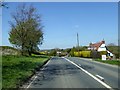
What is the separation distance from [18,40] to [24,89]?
175 feet

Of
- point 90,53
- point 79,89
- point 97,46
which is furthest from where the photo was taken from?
point 97,46

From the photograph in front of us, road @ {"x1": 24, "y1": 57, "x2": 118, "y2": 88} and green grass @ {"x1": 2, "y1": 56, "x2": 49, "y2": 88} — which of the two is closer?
road @ {"x1": 24, "y1": 57, "x2": 118, "y2": 88}

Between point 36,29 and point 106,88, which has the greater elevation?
point 36,29

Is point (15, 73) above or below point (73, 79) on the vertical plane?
above

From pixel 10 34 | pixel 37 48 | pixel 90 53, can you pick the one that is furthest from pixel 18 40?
pixel 90 53

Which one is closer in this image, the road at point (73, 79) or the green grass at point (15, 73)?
the road at point (73, 79)

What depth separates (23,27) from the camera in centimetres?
6419

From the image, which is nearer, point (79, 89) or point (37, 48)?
point (79, 89)

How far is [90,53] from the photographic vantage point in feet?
254

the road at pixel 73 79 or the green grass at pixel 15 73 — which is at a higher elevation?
the green grass at pixel 15 73

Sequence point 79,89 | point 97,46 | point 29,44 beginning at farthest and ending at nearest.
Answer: point 97,46 < point 29,44 < point 79,89

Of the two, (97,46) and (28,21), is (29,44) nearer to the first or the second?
(28,21)

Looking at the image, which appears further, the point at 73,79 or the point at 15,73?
the point at 15,73

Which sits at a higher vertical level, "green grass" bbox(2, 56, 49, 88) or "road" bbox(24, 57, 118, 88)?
→ "green grass" bbox(2, 56, 49, 88)
